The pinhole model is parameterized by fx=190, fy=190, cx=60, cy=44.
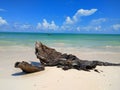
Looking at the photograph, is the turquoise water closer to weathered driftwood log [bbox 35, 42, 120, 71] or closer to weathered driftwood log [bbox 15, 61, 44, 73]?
weathered driftwood log [bbox 35, 42, 120, 71]

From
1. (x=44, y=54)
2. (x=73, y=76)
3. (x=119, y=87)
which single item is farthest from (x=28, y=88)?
(x=44, y=54)

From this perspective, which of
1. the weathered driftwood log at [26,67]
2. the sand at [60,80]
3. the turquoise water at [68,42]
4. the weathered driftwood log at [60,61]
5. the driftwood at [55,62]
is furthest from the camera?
the turquoise water at [68,42]

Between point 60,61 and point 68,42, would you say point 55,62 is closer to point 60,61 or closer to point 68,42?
point 60,61

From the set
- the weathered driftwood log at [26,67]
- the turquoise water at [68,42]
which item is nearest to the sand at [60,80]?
the weathered driftwood log at [26,67]

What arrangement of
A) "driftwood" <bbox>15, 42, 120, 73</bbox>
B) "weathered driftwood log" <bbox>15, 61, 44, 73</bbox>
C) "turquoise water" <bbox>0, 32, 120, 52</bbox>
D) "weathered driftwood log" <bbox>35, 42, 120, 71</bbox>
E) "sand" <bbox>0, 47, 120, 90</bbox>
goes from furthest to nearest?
1. "turquoise water" <bbox>0, 32, 120, 52</bbox>
2. "weathered driftwood log" <bbox>35, 42, 120, 71</bbox>
3. "driftwood" <bbox>15, 42, 120, 73</bbox>
4. "weathered driftwood log" <bbox>15, 61, 44, 73</bbox>
5. "sand" <bbox>0, 47, 120, 90</bbox>

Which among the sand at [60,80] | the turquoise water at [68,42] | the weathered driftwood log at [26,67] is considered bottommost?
the turquoise water at [68,42]

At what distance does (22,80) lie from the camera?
219 inches

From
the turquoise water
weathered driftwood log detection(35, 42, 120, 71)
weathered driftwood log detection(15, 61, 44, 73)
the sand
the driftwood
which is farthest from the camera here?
the turquoise water

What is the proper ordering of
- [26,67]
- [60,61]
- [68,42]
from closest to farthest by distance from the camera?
1. [26,67]
2. [60,61]
3. [68,42]

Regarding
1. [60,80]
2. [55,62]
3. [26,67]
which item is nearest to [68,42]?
[55,62]

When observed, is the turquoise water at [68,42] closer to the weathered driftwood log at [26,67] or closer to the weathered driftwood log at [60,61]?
the weathered driftwood log at [60,61]

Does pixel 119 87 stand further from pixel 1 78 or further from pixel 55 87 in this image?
pixel 1 78

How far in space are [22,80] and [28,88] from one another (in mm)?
750

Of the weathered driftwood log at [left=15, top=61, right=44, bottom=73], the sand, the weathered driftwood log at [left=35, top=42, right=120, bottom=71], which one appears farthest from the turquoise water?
the weathered driftwood log at [left=15, top=61, right=44, bottom=73]
